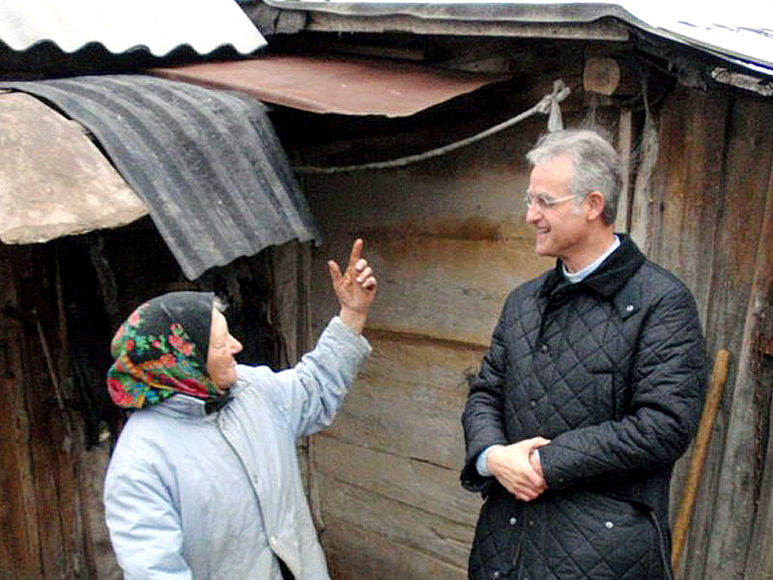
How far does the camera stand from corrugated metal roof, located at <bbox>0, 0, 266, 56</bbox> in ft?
10.5

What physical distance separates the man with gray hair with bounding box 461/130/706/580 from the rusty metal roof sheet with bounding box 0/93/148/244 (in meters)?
1.28

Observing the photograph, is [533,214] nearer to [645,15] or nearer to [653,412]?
[653,412]

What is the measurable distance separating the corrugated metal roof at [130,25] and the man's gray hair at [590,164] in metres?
1.95

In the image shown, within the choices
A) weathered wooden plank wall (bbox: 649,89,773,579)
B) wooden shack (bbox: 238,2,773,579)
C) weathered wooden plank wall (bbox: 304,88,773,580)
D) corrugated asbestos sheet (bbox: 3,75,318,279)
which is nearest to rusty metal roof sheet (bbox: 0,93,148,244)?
corrugated asbestos sheet (bbox: 3,75,318,279)

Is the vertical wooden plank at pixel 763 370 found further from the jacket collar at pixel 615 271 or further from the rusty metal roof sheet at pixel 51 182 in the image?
the rusty metal roof sheet at pixel 51 182

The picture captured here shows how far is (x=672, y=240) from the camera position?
297cm

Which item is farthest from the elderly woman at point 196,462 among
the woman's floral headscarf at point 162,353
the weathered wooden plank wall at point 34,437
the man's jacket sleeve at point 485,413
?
the weathered wooden plank wall at point 34,437

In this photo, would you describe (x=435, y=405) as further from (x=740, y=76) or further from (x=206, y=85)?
(x=740, y=76)

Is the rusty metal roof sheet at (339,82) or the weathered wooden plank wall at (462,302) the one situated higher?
the rusty metal roof sheet at (339,82)

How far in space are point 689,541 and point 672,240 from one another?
118 cm

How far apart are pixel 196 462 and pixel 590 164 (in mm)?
1374

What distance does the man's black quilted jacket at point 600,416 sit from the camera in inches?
81.9

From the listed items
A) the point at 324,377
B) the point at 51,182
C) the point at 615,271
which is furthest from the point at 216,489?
the point at 615,271

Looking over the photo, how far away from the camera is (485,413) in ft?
8.04
